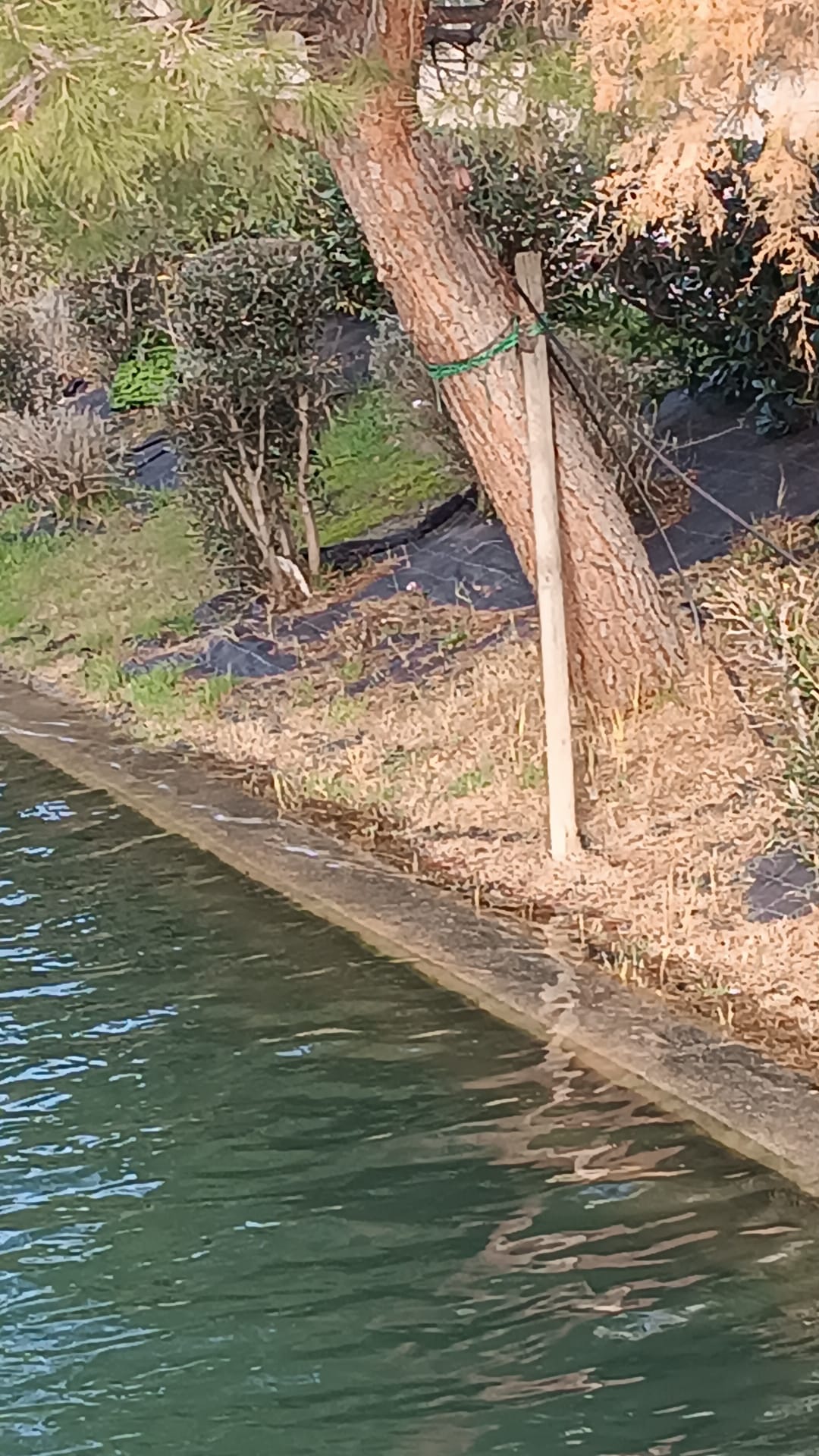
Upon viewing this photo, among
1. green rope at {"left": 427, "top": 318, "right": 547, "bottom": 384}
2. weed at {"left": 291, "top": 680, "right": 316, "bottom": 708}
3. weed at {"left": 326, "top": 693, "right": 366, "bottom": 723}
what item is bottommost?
weed at {"left": 326, "top": 693, "right": 366, "bottom": 723}

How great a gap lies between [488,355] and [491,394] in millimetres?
422

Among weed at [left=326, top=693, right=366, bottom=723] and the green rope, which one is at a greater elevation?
the green rope

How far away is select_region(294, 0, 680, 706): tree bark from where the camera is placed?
6.31m

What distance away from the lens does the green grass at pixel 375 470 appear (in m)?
10.2

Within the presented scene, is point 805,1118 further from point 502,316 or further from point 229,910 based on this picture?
point 502,316

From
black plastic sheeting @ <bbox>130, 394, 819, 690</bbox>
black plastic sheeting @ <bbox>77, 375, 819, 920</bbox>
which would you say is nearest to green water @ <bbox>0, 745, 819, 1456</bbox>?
black plastic sheeting @ <bbox>77, 375, 819, 920</bbox>

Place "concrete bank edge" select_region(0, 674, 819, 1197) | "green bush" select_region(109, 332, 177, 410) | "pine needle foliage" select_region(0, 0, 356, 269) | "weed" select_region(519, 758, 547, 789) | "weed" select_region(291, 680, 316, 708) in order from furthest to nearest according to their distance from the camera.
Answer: "green bush" select_region(109, 332, 177, 410) < "weed" select_region(291, 680, 316, 708) < "weed" select_region(519, 758, 547, 789) < "pine needle foliage" select_region(0, 0, 356, 269) < "concrete bank edge" select_region(0, 674, 819, 1197)

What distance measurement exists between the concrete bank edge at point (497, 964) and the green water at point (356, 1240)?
86 millimetres

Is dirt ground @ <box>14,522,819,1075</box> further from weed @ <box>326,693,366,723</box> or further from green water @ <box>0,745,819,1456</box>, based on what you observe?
green water @ <box>0,745,819,1456</box>

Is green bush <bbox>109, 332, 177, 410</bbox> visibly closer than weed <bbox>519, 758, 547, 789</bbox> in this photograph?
No

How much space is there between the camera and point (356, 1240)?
3725 millimetres

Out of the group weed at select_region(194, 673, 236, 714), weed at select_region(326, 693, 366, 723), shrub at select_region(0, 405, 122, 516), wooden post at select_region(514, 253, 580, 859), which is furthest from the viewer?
shrub at select_region(0, 405, 122, 516)

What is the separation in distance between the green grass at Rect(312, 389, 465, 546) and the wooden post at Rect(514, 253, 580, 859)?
13.3ft

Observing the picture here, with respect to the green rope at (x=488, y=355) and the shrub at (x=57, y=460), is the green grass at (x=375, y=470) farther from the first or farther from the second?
the green rope at (x=488, y=355)
